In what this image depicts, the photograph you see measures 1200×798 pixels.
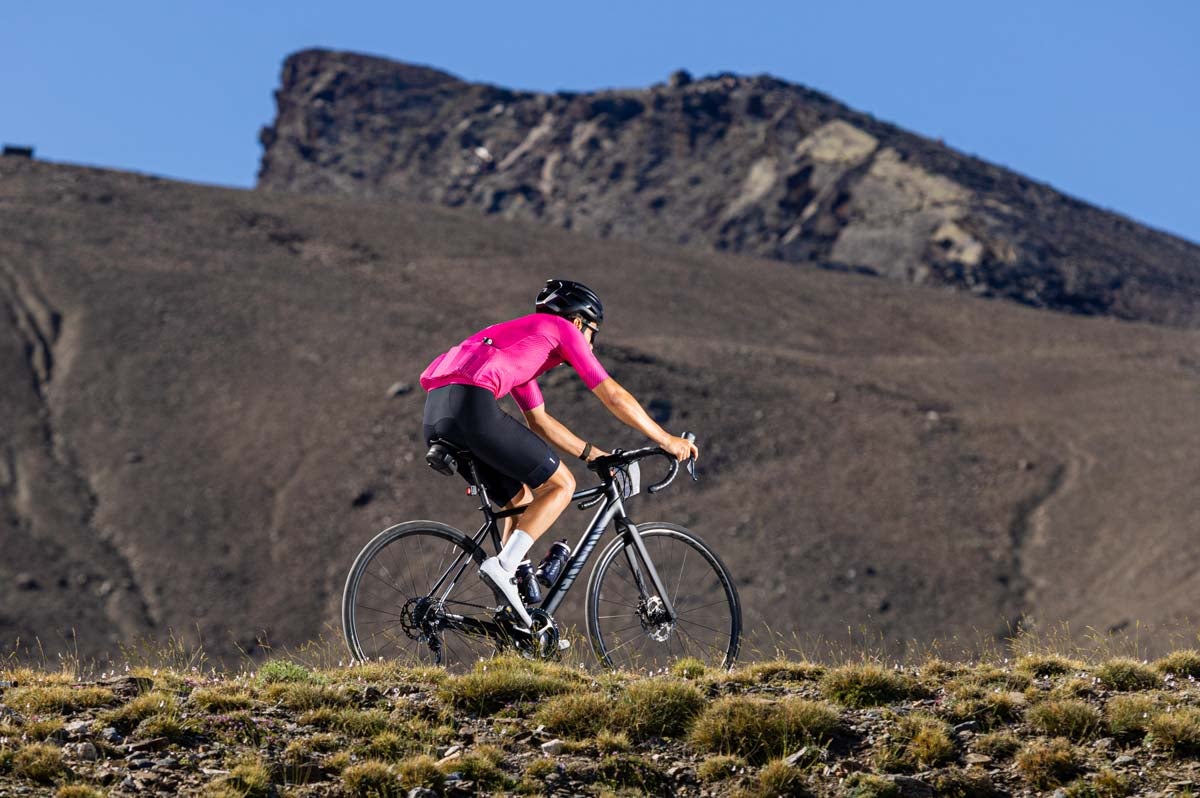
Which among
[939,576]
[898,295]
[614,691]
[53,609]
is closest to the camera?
[614,691]

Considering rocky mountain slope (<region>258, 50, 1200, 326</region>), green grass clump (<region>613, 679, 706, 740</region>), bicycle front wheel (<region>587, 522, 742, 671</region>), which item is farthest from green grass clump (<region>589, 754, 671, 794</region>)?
rocky mountain slope (<region>258, 50, 1200, 326</region>)

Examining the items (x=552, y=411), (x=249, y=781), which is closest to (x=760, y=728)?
(x=249, y=781)

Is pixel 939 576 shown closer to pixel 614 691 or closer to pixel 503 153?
pixel 614 691

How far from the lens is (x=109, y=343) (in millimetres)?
81062

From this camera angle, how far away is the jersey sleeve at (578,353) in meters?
7.91

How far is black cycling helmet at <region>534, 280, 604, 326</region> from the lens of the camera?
812cm

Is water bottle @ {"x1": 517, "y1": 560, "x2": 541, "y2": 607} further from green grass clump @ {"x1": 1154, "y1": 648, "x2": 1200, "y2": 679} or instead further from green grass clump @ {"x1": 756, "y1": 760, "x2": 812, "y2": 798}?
green grass clump @ {"x1": 1154, "y1": 648, "x2": 1200, "y2": 679}

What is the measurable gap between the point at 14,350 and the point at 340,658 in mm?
78107

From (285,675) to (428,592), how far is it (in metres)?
1.00

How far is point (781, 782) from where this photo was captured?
6707mm

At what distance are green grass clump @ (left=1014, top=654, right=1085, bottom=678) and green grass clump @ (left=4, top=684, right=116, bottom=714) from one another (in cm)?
543

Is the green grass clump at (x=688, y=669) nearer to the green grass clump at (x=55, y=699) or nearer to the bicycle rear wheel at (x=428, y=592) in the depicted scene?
the bicycle rear wheel at (x=428, y=592)

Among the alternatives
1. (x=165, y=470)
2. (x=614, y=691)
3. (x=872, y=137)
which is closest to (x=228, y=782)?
(x=614, y=691)

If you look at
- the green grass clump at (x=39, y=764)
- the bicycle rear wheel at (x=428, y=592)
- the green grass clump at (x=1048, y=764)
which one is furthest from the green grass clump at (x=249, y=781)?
the green grass clump at (x=1048, y=764)
